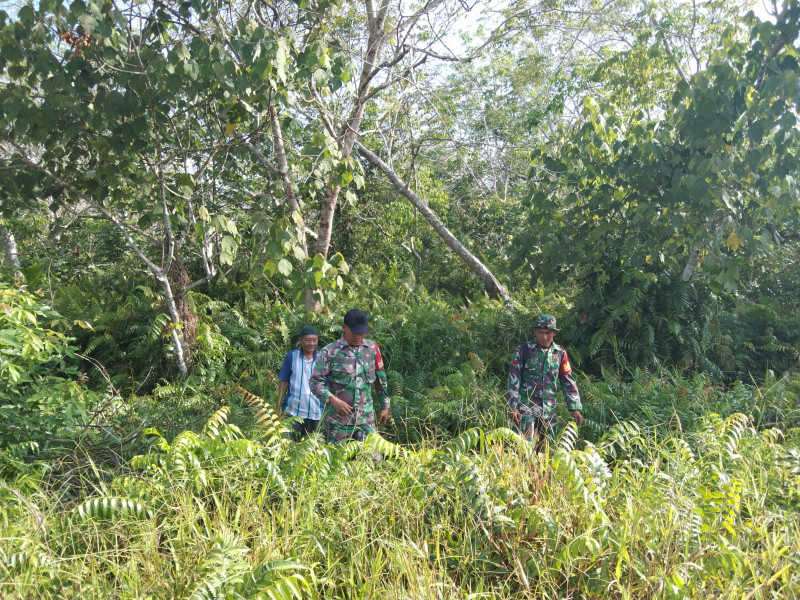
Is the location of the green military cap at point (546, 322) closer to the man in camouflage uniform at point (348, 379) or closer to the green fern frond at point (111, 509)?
the man in camouflage uniform at point (348, 379)

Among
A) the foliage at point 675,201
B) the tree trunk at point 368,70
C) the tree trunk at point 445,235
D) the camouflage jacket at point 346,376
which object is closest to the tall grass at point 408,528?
the camouflage jacket at point 346,376

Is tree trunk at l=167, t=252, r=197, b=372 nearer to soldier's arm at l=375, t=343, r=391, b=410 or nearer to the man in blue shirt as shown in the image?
the man in blue shirt

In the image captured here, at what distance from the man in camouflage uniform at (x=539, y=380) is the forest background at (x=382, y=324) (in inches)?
15.0

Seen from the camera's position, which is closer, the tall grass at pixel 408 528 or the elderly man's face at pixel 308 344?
the tall grass at pixel 408 528

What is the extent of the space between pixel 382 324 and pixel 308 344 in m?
3.64

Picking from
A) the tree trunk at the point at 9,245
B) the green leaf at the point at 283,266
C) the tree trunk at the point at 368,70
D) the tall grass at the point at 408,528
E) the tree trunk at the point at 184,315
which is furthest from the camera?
the tree trunk at the point at 9,245

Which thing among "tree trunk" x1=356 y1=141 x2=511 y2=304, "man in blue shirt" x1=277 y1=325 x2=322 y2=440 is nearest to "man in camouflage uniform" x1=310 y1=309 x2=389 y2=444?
"man in blue shirt" x1=277 y1=325 x2=322 y2=440

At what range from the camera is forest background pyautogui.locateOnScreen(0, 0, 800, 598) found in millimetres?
3100

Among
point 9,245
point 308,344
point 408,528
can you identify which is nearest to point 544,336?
point 308,344

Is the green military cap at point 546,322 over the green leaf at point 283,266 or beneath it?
beneath

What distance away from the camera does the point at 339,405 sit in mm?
4879

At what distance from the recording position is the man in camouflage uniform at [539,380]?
5.20 metres

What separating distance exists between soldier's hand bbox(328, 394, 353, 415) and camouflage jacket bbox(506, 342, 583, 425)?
1.34 meters

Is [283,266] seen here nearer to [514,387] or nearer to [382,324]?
[514,387]
